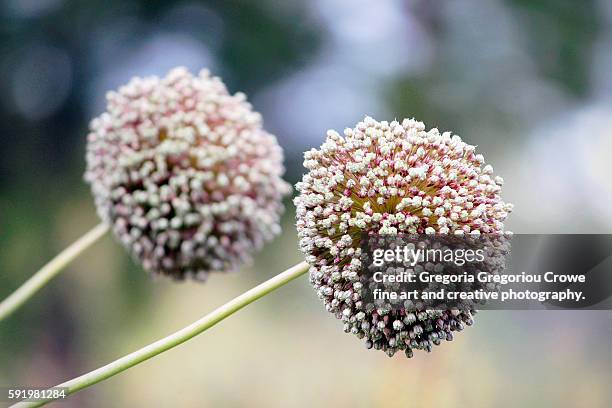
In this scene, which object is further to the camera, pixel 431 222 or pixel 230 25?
pixel 230 25

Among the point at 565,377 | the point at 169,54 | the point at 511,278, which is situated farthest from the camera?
the point at 169,54

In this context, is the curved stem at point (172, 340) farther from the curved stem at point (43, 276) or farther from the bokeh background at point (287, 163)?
the bokeh background at point (287, 163)

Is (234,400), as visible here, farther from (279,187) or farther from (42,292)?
(279,187)

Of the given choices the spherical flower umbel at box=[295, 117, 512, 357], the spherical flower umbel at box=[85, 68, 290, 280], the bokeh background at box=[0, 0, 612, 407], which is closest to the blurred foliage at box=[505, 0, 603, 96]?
the bokeh background at box=[0, 0, 612, 407]

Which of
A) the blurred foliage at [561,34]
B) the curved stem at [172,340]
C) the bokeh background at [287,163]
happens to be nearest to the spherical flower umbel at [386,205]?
the curved stem at [172,340]

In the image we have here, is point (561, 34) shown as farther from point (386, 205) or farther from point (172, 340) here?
point (172, 340)

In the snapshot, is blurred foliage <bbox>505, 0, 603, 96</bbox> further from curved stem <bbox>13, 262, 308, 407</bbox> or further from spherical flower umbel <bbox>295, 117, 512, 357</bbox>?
curved stem <bbox>13, 262, 308, 407</bbox>

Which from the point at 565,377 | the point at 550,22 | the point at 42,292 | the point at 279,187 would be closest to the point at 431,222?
the point at 279,187
